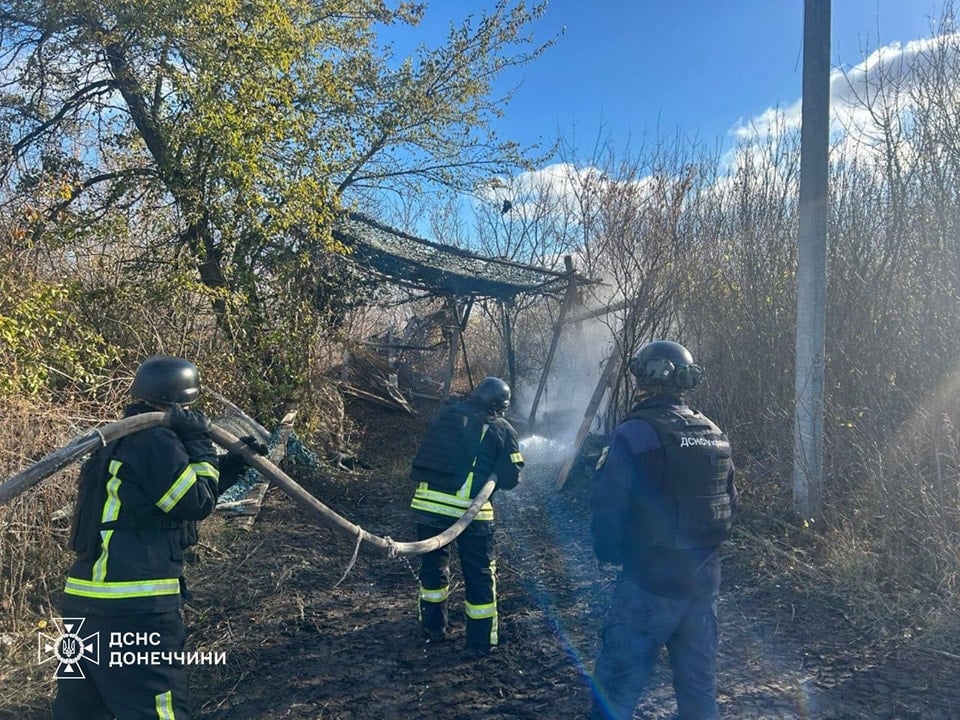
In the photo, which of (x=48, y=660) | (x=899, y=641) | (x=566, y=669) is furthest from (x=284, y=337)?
(x=899, y=641)

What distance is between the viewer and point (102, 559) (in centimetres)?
227

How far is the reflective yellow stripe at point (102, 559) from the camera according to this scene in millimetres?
2250

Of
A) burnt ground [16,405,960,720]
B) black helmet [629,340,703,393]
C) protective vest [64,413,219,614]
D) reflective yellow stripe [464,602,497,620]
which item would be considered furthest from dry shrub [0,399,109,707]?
black helmet [629,340,703,393]

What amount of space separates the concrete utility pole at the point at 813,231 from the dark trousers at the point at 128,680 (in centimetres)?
477

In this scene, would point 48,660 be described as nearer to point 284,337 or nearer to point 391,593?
point 391,593

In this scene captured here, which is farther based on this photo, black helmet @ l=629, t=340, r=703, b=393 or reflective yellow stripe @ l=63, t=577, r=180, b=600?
black helmet @ l=629, t=340, r=703, b=393

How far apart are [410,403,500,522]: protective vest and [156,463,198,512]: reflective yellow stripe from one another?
1730mm

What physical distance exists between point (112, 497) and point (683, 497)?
A: 2298 millimetres

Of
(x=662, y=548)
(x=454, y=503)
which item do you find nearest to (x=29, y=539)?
(x=454, y=503)

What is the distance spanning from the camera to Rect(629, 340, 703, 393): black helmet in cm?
262

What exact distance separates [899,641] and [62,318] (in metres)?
6.89

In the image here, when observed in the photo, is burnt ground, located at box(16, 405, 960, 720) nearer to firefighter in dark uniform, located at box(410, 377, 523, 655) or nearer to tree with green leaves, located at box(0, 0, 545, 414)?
firefighter in dark uniform, located at box(410, 377, 523, 655)

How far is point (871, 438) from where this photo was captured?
5.34 meters

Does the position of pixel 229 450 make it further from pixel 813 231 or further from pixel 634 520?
pixel 813 231
